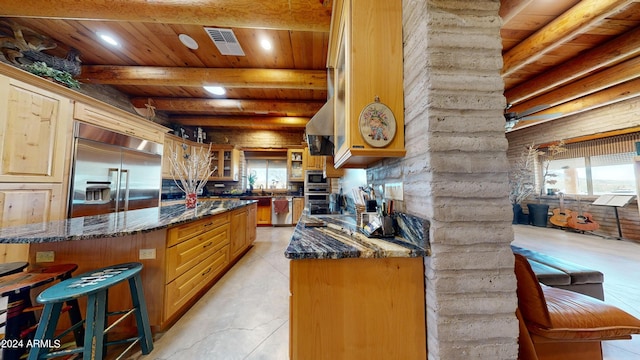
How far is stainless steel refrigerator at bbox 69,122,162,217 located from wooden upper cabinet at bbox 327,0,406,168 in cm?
338

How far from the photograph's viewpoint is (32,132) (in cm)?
208

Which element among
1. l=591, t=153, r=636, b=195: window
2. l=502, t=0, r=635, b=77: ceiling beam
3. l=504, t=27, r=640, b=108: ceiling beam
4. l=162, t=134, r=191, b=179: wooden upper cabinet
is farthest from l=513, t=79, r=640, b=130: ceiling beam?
l=162, t=134, r=191, b=179: wooden upper cabinet

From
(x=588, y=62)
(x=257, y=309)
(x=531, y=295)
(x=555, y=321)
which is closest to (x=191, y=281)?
(x=257, y=309)

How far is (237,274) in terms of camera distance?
2680 millimetres

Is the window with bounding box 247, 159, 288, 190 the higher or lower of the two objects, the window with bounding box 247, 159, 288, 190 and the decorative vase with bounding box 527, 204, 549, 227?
the higher

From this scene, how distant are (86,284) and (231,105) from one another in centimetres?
384

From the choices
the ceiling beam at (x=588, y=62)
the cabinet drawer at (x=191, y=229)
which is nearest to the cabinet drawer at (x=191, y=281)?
the cabinet drawer at (x=191, y=229)

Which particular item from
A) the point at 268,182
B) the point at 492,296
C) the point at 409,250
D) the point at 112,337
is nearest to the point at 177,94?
the point at 268,182

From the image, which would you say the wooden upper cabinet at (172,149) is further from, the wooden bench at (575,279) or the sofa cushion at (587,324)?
the wooden bench at (575,279)

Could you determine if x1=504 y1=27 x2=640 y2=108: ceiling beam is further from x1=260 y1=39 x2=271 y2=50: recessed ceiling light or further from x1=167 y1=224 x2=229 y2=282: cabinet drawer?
x1=167 y1=224 x2=229 y2=282: cabinet drawer

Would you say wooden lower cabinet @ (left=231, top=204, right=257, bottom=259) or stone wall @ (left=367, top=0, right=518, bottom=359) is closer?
stone wall @ (left=367, top=0, right=518, bottom=359)

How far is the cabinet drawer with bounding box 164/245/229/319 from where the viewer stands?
5.38ft

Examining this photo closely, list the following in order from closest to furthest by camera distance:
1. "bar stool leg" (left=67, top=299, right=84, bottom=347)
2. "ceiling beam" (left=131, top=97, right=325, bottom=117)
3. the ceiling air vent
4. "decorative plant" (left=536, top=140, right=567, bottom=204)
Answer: "bar stool leg" (left=67, top=299, right=84, bottom=347)
the ceiling air vent
"ceiling beam" (left=131, top=97, right=325, bottom=117)
"decorative plant" (left=536, top=140, right=567, bottom=204)

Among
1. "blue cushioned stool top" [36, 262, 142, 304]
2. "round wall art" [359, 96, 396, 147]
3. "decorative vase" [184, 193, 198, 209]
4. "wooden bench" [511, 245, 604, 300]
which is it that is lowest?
"wooden bench" [511, 245, 604, 300]
